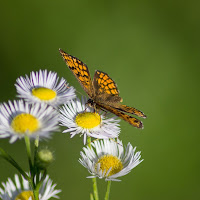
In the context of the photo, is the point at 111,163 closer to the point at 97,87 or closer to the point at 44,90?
the point at 44,90

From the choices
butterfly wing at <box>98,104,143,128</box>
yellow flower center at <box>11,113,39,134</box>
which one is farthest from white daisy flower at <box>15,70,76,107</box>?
butterfly wing at <box>98,104,143,128</box>

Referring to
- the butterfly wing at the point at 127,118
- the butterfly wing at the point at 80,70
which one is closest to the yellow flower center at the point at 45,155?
the butterfly wing at the point at 127,118

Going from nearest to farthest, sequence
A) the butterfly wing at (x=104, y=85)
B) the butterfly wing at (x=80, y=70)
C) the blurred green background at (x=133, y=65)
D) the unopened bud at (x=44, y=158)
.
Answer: the unopened bud at (x=44, y=158) → the butterfly wing at (x=80, y=70) → the butterfly wing at (x=104, y=85) → the blurred green background at (x=133, y=65)

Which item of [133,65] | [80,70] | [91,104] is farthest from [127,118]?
[133,65]

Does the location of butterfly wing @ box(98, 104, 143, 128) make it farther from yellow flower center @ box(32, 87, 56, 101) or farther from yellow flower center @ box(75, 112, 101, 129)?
yellow flower center @ box(32, 87, 56, 101)

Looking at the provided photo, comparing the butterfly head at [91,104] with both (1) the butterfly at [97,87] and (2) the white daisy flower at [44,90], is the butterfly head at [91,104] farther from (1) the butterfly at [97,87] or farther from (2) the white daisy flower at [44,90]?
(2) the white daisy flower at [44,90]
